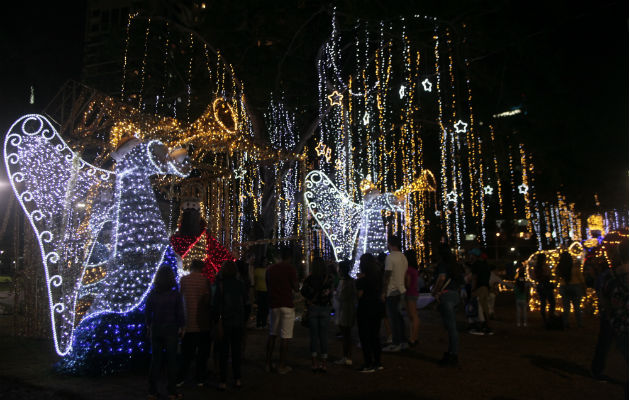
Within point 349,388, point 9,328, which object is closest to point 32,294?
point 9,328

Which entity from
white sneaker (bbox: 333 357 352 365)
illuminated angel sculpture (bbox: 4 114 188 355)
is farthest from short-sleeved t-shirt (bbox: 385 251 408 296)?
illuminated angel sculpture (bbox: 4 114 188 355)

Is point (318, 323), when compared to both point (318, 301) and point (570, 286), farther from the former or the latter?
point (570, 286)

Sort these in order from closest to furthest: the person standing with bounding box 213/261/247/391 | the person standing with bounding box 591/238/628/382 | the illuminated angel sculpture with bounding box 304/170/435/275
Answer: the person standing with bounding box 591/238/628/382 → the person standing with bounding box 213/261/247/391 → the illuminated angel sculpture with bounding box 304/170/435/275

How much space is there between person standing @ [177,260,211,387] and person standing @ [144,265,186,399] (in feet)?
1.36

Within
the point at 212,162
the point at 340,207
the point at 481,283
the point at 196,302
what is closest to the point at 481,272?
the point at 481,283

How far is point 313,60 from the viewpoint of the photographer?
1850 centimetres

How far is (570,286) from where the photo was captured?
10.0m

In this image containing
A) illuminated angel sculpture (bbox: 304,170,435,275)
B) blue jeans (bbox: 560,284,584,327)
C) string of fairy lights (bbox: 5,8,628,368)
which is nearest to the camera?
string of fairy lights (bbox: 5,8,628,368)

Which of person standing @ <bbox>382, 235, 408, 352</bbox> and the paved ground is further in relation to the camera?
person standing @ <bbox>382, 235, 408, 352</bbox>

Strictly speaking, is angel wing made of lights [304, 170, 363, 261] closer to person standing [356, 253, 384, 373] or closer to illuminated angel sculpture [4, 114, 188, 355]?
illuminated angel sculpture [4, 114, 188, 355]

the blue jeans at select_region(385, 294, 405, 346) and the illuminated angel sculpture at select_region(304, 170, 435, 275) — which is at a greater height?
the illuminated angel sculpture at select_region(304, 170, 435, 275)

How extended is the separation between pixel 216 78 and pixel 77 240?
36.8ft

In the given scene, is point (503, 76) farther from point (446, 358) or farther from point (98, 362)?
point (98, 362)

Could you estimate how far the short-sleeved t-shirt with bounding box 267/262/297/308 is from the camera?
21.5ft
